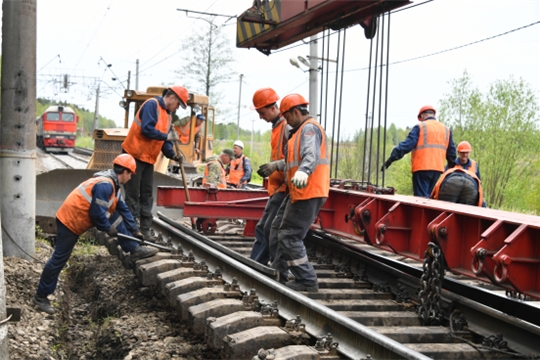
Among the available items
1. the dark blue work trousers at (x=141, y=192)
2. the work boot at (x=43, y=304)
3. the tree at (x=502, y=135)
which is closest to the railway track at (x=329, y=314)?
the work boot at (x=43, y=304)

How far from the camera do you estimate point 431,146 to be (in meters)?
8.75

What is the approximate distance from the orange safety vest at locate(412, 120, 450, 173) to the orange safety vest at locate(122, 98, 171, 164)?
10.8 ft

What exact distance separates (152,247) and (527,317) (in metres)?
4.32

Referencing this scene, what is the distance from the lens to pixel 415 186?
9.00 meters

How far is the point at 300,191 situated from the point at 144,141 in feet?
9.84

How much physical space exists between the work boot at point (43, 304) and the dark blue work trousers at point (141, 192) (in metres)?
1.81

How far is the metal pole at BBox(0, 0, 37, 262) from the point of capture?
26.5 ft

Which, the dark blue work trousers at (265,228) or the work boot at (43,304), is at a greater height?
the dark blue work trousers at (265,228)

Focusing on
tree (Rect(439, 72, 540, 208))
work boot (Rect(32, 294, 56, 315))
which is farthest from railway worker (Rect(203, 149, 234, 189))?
tree (Rect(439, 72, 540, 208))

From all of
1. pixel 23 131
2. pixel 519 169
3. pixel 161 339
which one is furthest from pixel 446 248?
pixel 519 169

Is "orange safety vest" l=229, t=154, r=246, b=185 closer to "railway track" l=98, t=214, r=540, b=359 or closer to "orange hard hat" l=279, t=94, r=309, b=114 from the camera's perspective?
"railway track" l=98, t=214, r=540, b=359

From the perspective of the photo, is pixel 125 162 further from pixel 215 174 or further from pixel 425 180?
pixel 215 174

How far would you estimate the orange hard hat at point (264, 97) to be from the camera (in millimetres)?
6707

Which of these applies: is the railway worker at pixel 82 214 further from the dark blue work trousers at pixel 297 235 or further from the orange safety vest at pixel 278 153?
the dark blue work trousers at pixel 297 235
